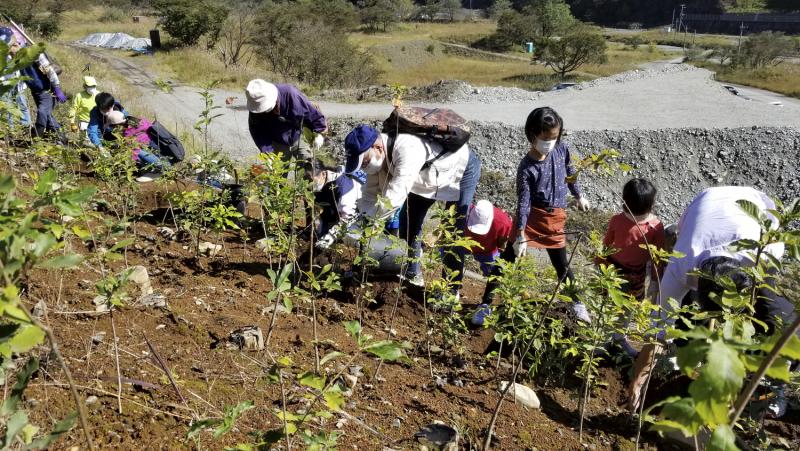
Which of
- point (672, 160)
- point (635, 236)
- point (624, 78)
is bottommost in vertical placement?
point (672, 160)

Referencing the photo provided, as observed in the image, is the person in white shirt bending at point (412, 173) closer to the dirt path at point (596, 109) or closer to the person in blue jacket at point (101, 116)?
the person in blue jacket at point (101, 116)

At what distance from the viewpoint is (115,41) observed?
31.2 metres

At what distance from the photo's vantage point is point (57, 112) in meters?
7.57

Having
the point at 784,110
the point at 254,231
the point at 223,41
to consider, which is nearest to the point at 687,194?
the point at 784,110

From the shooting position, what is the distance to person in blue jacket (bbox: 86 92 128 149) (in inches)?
192

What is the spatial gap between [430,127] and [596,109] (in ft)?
51.6

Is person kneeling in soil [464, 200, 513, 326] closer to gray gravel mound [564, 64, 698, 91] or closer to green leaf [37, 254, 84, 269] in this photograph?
green leaf [37, 254, 84, 269]

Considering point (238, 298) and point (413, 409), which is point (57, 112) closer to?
point (238, 298)

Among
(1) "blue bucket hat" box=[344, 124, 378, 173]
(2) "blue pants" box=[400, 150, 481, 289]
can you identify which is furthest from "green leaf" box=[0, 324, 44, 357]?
(2) "blue pants" box=[400, 150, 481, 289]

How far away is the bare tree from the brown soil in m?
24.8

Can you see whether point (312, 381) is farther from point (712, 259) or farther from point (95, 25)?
point (95, 25)

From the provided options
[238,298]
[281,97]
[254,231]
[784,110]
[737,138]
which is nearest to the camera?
[238,298]

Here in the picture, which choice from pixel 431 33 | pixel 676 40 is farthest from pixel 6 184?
pixel 676 40

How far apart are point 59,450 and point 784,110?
1928 cm
